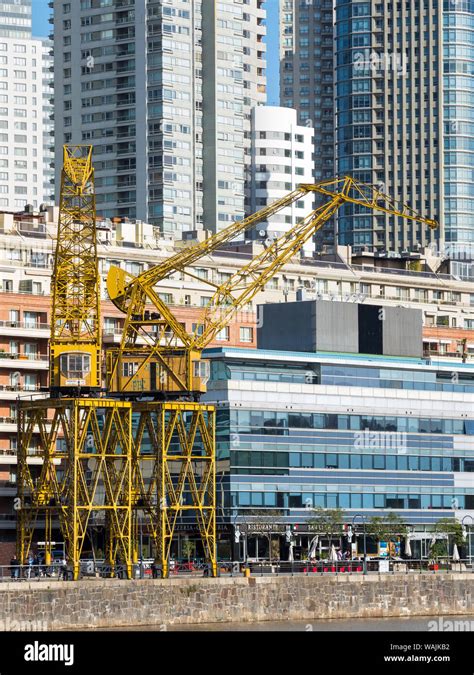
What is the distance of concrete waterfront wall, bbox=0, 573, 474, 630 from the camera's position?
87250 millimetres

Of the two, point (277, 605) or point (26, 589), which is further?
point (277, 605)

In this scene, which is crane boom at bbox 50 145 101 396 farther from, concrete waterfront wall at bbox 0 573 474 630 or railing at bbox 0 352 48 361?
railing at bbox 0 352 48 361

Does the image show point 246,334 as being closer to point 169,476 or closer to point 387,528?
point 387,528

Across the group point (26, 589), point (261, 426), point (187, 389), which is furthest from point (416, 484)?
point (26, 589)

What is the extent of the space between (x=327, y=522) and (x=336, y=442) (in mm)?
7155

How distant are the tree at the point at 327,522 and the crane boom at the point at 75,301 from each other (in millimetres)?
21350

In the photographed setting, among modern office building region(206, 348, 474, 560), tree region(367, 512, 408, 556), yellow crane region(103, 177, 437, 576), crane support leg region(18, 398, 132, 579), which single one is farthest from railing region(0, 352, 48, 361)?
crane support leg region(18, 398, 132, 579)

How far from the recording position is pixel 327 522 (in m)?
123

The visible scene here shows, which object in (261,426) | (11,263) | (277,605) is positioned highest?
(11,263)

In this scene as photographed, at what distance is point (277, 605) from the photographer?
98.9 metres

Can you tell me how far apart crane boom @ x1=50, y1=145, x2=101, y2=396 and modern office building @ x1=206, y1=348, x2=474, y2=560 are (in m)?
13.6

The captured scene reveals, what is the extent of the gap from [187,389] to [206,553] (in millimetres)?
10693

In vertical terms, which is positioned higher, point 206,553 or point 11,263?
point 11,263

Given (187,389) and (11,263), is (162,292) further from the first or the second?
(187,389)
